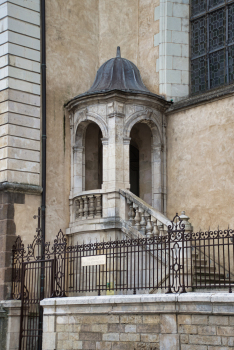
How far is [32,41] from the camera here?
15773mm

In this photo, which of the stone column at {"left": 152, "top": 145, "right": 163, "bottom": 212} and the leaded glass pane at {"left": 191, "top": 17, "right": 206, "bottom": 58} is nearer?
the stone column at {"left": 152, "top": 145, "right": 163, "bottom": 212}

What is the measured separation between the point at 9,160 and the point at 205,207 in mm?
5012

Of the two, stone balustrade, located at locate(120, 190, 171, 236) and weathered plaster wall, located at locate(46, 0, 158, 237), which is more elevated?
weathered plaster wall, located at locate(46, 0, 158, 237)

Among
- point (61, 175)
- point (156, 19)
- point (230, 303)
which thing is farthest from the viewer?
point (156, 19)

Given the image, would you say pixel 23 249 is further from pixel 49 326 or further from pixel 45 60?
pixel 45 60

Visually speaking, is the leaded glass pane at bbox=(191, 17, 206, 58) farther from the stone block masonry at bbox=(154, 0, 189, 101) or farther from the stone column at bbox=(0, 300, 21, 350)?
the stone column at bbox=(0, 300, 21, 350)

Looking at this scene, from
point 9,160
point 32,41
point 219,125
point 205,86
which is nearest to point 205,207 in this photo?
point 219,125

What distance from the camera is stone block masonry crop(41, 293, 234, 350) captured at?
9.48 meters

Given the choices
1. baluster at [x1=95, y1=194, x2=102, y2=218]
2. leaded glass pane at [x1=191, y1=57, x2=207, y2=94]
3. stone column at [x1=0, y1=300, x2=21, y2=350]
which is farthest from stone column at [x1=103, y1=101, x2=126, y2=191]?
stone column at [x1=0, y1=300, x2=21, y2=350]

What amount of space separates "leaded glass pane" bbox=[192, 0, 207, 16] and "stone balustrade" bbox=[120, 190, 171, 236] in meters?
5.98

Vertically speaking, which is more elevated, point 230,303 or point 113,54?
point 113,54

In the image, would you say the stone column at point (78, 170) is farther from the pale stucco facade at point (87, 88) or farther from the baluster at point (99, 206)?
the baluster at point (99, 206)

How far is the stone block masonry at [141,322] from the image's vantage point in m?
9.48

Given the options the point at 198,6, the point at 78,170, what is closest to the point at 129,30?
the point at 198,6
